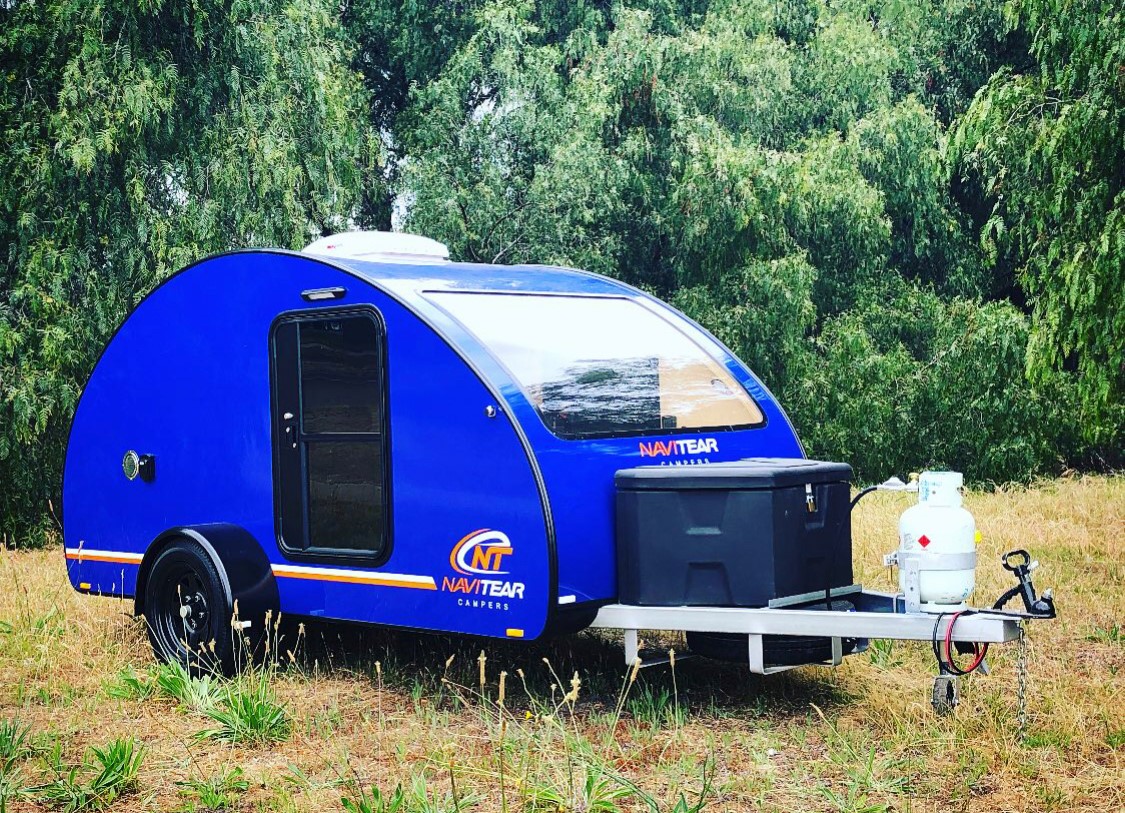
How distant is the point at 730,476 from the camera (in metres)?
5.88

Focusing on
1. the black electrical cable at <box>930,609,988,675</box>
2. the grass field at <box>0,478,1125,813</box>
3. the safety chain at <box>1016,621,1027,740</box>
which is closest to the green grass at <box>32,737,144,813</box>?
the grass field at <box>0,478,1125,813</box>

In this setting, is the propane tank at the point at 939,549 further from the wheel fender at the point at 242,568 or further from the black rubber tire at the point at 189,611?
the black rubber tire at the point at 189,611

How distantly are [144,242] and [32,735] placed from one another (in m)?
9.45

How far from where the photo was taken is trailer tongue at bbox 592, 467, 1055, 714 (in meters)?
5.54

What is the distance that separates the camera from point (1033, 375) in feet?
36.6

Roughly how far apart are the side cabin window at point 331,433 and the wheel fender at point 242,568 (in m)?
0.19

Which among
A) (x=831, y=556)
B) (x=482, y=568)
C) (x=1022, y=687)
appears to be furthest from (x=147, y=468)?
(x=1022, y=687)

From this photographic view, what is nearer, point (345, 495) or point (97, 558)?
point (345, 495)

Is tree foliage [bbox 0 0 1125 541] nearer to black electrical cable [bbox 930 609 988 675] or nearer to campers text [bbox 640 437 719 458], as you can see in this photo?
campers text [bbox 640 437 719 458]

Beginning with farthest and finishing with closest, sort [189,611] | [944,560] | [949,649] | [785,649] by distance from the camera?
[189,611]
[785,649]
[944,560]
[949,649]

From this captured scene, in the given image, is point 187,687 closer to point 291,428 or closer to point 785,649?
point 291,428

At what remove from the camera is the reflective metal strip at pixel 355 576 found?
6.23 m

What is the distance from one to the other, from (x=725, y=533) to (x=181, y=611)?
2936 mm

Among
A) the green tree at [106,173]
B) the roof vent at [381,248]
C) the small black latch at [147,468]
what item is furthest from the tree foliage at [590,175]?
the roof vent at [381,248]
